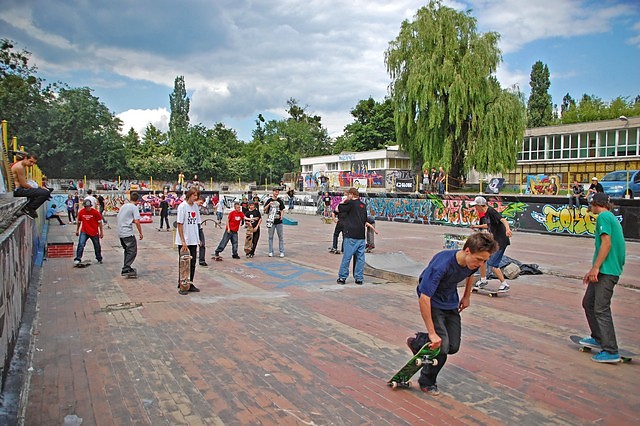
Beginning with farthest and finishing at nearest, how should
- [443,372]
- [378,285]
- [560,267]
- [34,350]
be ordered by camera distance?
[560,267]
[378,285]
[34,350]
[443,372]

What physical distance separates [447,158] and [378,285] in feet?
87.3

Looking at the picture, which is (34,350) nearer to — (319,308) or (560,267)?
(319,308)

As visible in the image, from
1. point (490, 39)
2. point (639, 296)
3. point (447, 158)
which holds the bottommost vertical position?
point (639, 296)

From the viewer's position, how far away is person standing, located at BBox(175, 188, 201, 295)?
345 inches

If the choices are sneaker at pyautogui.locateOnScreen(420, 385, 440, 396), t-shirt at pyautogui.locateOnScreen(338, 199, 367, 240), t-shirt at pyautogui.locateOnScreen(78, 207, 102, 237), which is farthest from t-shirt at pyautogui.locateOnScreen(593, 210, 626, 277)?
t-shirt at pyautogui.locateOnScreen(78, 207, 102, 237)

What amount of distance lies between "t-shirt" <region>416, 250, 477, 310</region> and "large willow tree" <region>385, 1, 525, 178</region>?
1233 inches

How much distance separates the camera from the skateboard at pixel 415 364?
161 inches

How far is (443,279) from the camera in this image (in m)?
4.05

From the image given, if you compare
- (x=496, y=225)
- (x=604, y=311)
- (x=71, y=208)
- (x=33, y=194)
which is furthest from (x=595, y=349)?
(x=71, y=208)

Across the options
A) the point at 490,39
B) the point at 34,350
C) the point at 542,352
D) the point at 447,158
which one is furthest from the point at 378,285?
the point at 490,39

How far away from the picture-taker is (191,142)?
5925 cm

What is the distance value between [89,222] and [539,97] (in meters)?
77.6

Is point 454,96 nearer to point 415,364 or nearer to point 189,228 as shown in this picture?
point 189,228

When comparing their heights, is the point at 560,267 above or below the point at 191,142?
below
